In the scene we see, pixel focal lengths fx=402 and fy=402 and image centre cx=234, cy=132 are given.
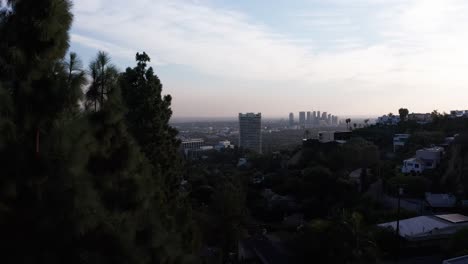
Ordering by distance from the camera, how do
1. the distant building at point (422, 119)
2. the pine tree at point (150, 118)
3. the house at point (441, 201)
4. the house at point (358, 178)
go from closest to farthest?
1. the pine tree at point (150, 118)
2. the house at point (441, 201)
3. the house at point (358, 178)
4. the distant building at point (422, 119)

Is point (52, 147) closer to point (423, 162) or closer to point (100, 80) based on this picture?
point (100, 80)

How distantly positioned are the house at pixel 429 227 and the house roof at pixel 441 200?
2.76 metres

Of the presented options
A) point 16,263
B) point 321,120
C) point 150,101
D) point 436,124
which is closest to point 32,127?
point 16,263

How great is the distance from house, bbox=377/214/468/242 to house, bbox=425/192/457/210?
8.94 ft

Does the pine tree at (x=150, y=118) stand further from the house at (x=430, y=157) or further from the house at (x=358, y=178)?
the house at (x=430, y=157)

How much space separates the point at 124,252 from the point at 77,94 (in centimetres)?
151

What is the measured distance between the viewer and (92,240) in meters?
3.57

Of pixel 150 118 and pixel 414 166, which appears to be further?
pixel 414 166

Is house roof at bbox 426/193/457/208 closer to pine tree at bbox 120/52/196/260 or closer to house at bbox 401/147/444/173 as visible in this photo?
house at bbox 401/147/444/173

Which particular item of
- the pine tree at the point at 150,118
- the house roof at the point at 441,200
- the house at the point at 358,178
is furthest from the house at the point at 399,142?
the pine tree at the point at 150,118

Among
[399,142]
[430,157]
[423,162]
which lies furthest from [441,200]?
[399,142]

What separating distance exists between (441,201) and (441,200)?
2.2 inches

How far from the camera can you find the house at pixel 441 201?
1967cm

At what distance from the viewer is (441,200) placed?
19.9 metres
